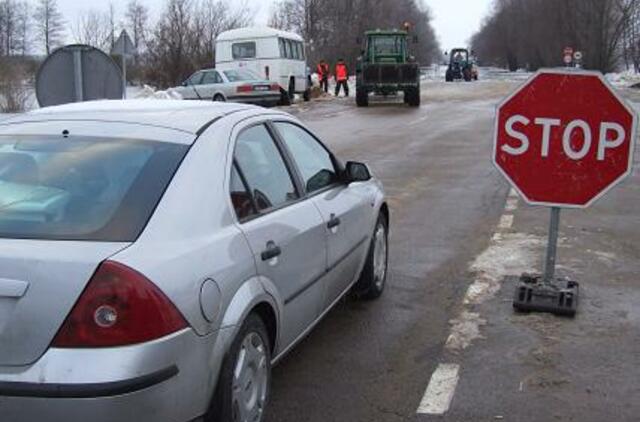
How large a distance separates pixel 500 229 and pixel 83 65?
15.2ft

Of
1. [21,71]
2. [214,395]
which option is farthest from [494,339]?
[21,71]

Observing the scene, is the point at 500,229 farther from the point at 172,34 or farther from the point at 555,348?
the point at 172,34

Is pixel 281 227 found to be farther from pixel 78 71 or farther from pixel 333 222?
pixel 78 71

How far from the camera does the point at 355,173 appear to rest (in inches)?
219

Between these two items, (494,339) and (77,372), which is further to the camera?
(494,339)

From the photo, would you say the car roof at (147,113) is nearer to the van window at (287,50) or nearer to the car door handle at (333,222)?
the car door handle at (333,222)

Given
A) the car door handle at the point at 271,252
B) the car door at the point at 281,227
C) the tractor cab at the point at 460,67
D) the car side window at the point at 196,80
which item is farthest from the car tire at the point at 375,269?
the tractor cab at the point at 460,67

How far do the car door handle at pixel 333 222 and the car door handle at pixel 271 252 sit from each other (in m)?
0.84

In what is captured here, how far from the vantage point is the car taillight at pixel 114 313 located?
9.85ft

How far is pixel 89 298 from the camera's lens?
3016 millimetres

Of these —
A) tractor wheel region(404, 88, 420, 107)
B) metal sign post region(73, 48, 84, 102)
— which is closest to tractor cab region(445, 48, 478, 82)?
tractor wheel region(404, 88, 420, 107)

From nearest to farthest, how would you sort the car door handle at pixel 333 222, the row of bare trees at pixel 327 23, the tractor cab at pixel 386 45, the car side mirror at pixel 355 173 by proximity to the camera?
the car door handle at pixel 333 222, the car side mirror at pixel 355 173, the tractor cab at pixel 386 45, the row of bare trees at pixel 327 23

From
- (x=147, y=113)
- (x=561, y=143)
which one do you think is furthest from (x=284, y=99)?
(x=147, y=113)

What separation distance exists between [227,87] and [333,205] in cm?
2437
